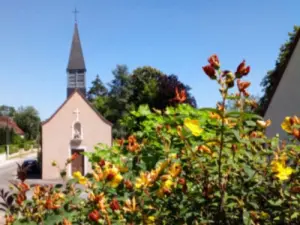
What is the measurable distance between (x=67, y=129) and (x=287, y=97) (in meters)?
18.7

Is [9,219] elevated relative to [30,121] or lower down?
lower down

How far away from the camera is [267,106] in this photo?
985 centimetres

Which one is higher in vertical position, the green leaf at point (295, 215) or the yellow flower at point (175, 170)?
the yellow flower at point (175, 170)

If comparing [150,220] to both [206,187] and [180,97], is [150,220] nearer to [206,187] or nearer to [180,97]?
[206,187]

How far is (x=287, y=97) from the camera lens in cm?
852

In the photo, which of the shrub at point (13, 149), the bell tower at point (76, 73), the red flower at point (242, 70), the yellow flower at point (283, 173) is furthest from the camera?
the shrub at point (13, 149)

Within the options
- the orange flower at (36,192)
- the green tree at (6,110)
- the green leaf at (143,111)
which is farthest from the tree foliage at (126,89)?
the green tree at (6,110)

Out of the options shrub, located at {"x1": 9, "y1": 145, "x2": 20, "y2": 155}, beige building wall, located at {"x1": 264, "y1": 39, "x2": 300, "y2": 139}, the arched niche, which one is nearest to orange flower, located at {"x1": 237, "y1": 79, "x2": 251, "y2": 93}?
beige building wall, located at {"x1": 264, "y1": 39, "x2": 300, "y2": 139}

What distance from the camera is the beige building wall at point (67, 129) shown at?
24.9 meters

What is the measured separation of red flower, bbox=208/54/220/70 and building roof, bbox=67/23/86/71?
33834 millimetres

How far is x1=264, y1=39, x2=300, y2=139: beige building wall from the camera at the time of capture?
26.4ft

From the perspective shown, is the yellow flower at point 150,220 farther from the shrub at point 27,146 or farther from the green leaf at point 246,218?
the shrub at point 27,146

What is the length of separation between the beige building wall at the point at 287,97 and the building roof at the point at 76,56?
2717cm

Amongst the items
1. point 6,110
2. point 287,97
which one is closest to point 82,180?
point 287,97
